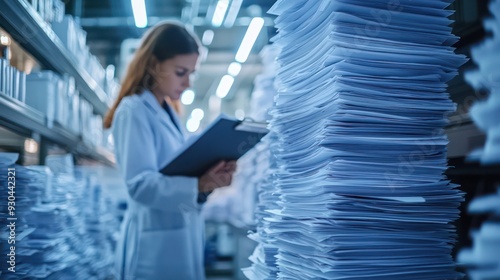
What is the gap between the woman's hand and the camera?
5.31ft

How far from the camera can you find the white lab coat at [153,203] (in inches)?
61.0

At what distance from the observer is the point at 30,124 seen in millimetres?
1582

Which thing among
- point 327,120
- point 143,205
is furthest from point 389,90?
point 143,205

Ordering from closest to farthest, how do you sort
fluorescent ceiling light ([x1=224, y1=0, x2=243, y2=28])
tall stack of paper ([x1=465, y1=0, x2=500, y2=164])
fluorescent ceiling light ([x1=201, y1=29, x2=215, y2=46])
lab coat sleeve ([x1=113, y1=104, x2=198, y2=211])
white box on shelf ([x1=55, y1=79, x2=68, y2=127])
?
1. tall stack of paper ([x1=465, y1=0, x2=500, y2=164])
2. lab coat sleeve ([x1=113, y1=104, x2=198, y2=211])
3. white box on shelf ([x1=55, y1=79, x2=68, y2=127])
4. fluorescent ceiling light ([x1=224, y1=0, x2=243, y2=28])
5. fluorescent ceiling light ([x1=201, y1=29, x2=215, y2=46])

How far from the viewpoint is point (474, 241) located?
0.43m

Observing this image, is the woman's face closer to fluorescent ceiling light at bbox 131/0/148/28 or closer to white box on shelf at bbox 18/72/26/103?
white box on shelf at bbox 18/72/26/103

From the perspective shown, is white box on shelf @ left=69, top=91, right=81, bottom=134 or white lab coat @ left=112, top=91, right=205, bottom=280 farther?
white box on shelf @ left=69, top=91, right=81, bottom=134

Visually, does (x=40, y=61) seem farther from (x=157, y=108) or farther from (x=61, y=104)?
(x=157, y=108)

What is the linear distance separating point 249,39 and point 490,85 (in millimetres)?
2389

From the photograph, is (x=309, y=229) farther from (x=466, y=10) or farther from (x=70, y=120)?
(x=70, y=120)

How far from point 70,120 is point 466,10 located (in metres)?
1.87

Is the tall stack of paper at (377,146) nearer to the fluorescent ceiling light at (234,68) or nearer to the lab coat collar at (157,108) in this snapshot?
the lab coat collar at (157,108)

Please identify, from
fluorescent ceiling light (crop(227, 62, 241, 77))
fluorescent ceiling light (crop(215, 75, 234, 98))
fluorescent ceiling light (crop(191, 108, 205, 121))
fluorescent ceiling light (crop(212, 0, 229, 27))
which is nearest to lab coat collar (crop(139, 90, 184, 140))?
fluorescent ceiling light (crop(212, 0, 229, 27))

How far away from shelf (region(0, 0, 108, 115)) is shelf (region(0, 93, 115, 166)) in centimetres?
23
